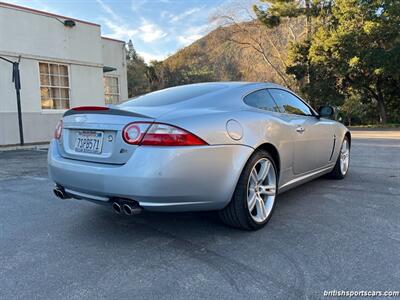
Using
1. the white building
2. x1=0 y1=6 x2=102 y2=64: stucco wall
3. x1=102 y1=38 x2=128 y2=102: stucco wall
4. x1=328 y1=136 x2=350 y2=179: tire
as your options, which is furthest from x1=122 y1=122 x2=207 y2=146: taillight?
x1=102 y1=38 x2=128 y2=102: stucco wall

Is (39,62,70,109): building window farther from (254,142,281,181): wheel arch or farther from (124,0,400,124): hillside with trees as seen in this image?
(124,0,400,124): hillside with trees

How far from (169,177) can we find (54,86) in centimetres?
1233

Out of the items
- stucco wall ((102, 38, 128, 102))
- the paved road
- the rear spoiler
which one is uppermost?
stucco wall ((102, 38, 128, 102))

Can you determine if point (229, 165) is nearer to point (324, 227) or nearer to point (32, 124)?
point (324, 227)

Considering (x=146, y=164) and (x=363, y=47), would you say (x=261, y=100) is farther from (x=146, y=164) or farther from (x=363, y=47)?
(x=363, y=47)

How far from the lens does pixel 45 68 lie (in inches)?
522

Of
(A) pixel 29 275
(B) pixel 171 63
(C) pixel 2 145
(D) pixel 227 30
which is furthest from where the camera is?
(B) pixel 171 63

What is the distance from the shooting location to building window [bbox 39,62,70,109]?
13219mm

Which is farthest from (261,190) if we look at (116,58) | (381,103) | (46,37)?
(381,103)

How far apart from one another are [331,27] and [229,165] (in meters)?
22.3

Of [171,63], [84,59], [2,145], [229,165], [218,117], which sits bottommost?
[2,145]

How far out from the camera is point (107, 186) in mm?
2820

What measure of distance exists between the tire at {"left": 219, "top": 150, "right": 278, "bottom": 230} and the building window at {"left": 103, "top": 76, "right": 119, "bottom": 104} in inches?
560

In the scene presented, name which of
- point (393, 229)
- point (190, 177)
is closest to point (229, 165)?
point (190, 177)
